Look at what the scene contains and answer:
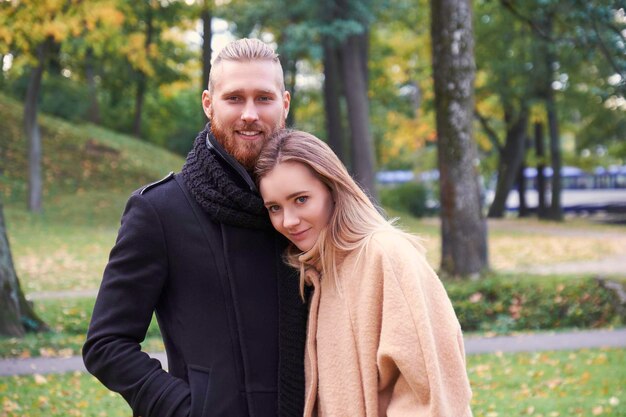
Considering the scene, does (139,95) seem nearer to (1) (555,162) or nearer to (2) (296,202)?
(1) (555,162)

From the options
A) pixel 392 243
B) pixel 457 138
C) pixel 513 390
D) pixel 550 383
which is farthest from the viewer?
pixel 457 138

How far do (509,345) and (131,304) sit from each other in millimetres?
7475

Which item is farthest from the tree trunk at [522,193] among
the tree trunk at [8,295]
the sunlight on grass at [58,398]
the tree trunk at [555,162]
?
the sunlight on grass at [58,398]

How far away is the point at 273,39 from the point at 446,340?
93.2 ft

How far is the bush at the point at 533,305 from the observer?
10.6m

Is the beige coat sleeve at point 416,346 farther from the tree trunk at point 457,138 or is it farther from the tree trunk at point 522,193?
the tree trunk at point 522,193

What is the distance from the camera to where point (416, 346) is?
2.38 meters

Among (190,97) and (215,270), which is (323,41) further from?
(190,97)

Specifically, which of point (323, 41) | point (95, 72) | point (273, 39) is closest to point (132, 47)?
point (323, 41)

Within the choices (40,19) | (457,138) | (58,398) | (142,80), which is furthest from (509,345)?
(142,80)

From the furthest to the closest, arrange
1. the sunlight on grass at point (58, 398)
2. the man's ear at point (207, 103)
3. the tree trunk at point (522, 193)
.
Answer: the tree trunk at point (522, 193), the sunlight on grass at point (58, 398), the man's ear at point (207, 103)

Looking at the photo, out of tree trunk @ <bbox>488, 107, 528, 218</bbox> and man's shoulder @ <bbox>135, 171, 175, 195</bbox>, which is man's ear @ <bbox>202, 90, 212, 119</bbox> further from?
tree trunk @ <bbox>488, 107, 528, 218</bbox>

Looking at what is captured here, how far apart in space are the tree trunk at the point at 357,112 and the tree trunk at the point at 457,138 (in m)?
10.4

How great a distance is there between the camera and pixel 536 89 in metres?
28.0
